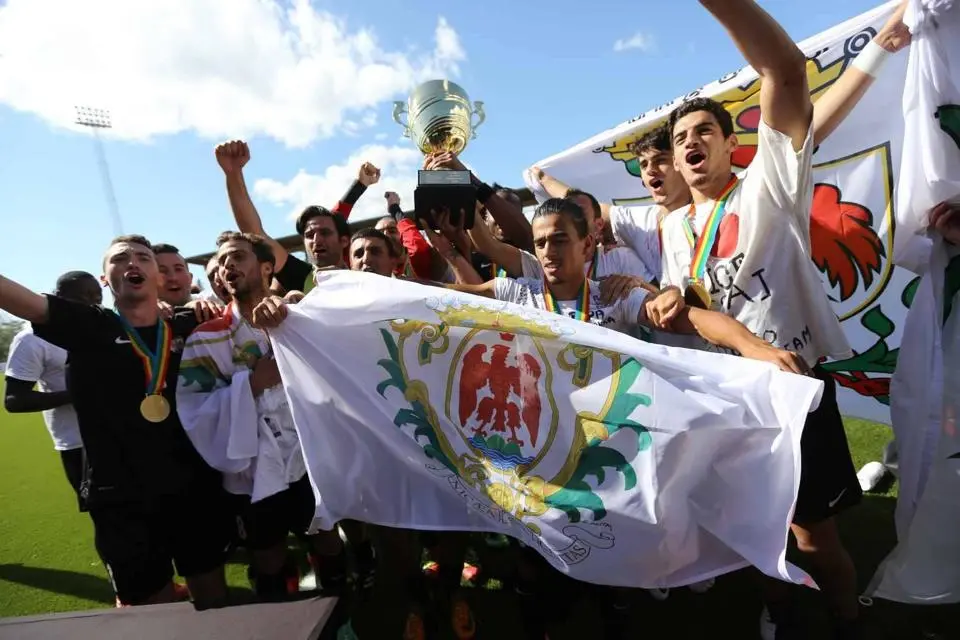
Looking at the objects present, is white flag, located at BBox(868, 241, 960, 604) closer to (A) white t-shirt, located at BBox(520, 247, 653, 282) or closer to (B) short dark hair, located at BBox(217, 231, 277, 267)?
(A) white t-shirt, located at BBox(520, 247, 653, 282)

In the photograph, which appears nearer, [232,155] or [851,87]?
[851,87]

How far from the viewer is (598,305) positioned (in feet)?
7.23

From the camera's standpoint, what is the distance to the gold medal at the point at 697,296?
2014mm

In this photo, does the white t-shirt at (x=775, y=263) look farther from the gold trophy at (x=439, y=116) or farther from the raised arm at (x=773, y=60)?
the gold trophy at (x=439, y=116)

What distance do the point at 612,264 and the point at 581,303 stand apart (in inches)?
29.4

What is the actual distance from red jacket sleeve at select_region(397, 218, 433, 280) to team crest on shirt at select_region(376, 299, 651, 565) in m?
1.20

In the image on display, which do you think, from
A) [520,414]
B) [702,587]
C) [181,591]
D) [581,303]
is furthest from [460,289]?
[181,591]

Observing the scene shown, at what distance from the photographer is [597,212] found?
9.82ft

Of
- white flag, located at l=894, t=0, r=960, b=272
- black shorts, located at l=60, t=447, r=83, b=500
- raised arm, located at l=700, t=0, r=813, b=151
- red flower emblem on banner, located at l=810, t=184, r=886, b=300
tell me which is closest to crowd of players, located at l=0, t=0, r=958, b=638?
raised arm, located at l=700, t=0, r=813, b=151

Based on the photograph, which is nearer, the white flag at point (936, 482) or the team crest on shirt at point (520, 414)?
the team crest on shirt at point (520, 414)

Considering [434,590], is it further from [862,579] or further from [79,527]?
[79,527]

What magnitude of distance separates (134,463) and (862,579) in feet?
13.0

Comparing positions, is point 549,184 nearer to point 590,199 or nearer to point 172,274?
point 590,199

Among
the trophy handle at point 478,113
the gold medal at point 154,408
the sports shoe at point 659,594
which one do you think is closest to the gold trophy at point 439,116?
the trophy handle at point 478,113
